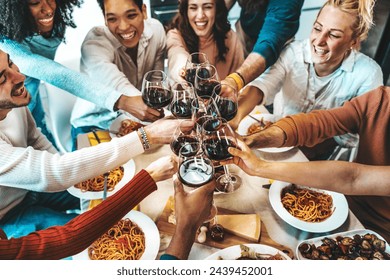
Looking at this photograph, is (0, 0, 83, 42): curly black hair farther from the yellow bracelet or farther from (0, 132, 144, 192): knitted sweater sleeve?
the yellow bracelet

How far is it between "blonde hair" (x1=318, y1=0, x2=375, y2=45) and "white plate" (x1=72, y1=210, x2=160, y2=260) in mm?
1010

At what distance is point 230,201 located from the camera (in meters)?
1.41

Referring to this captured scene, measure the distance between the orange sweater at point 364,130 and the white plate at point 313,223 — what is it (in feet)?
0.17

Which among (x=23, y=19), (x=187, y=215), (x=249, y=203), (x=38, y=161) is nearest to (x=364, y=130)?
(x=249, y=203)

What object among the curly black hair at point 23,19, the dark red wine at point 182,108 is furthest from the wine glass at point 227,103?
the curly black hair at point 23,19

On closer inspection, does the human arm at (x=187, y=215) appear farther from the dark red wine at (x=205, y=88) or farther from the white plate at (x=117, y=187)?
the dark red wine at (x=205, y=88)

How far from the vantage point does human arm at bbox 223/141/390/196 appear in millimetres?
1342

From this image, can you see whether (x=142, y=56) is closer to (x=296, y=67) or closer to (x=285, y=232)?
(x=296, y=67)

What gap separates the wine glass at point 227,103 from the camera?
140 centimetres

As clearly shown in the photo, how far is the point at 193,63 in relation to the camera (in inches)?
60.1

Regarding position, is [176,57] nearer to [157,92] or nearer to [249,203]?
[157,92]

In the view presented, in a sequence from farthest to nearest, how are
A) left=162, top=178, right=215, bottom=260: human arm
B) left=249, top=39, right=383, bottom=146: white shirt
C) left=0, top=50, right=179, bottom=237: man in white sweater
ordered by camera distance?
left=249, top=39, right=383, bottom=146: white shirt, left=0, top=50, right=179, bottom=237: man in white sweater, left=162, top=178, right=215, bottom=260: human arm

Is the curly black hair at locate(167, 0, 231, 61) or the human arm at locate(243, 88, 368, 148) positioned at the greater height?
the curly black hair at locate(167, 0, 231, 61)

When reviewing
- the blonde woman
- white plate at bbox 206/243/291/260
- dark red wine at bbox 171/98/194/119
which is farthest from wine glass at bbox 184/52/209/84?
white plate at bbox 206/243/291/260
